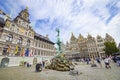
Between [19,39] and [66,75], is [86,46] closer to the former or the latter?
[19,39]

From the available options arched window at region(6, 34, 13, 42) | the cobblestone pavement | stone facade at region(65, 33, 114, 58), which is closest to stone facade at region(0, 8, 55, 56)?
arched window at region(6, 34, 13, 42)

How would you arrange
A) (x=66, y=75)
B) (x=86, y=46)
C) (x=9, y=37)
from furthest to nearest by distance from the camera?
(x=86, y=46)
(x=9, y=37)
(x=66, y=75)

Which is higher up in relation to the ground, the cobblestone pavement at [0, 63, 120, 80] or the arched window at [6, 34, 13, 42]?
the arched window at [6, 34, 13, 42]

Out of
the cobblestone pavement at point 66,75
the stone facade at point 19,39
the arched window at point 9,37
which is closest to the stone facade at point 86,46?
the stone facade at point 19,39

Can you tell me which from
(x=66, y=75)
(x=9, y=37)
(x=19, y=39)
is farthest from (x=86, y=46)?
(x=66, y=75)

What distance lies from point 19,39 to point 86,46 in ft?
146

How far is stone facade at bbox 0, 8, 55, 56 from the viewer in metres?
21.3

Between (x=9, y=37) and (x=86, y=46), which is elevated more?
(x=9, y=37)

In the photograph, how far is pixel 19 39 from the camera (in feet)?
82.6

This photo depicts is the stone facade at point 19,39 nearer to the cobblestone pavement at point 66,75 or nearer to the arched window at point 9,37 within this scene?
the arched window at point 9,37

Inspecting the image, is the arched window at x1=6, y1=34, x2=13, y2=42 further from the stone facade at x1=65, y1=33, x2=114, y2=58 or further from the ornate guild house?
the stone facade at x1=65, y1=33, x2=114, y2=58

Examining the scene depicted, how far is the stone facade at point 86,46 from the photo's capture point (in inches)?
2010

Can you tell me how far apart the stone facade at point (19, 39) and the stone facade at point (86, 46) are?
31.0 meters

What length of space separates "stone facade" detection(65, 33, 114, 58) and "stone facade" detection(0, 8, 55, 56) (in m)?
31.0
